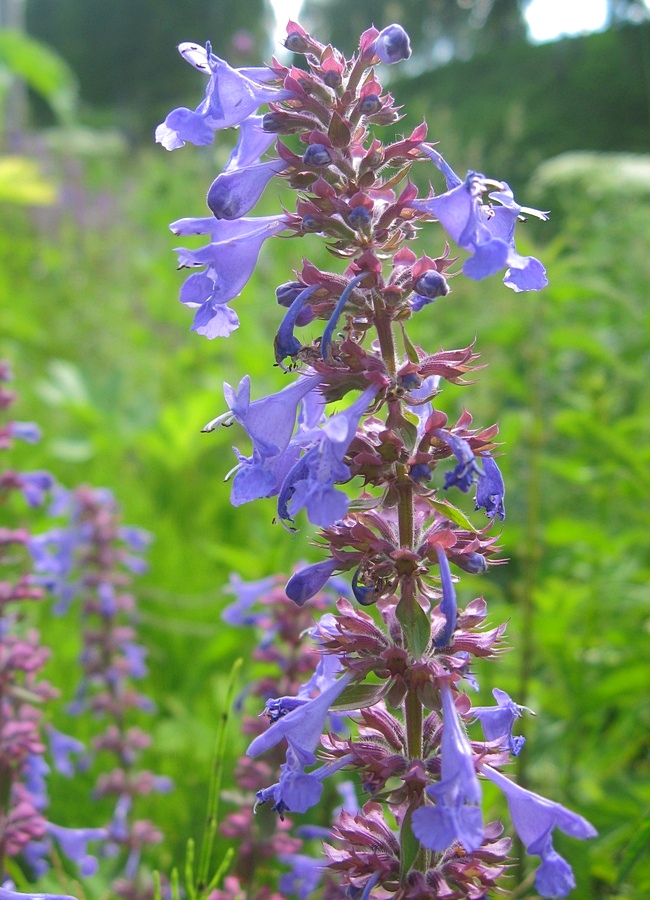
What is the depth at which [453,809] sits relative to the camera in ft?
2.80

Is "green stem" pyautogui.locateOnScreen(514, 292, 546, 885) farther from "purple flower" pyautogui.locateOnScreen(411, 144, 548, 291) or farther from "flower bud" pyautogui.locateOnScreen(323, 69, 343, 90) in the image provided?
"flower bud" pyautogui.locateOnScreen(323, 69, 343, 90)

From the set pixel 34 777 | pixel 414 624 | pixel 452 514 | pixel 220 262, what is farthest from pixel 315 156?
pixel 34 777

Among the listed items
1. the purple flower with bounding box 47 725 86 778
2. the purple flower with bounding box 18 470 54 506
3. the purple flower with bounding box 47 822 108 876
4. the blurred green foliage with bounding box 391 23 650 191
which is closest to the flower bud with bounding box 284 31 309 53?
the purple flower with bounding box 18 470 54 506

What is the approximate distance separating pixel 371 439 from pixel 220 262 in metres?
0.31

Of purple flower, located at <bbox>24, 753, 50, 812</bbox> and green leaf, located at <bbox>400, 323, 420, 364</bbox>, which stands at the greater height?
green leaf, located at <bbox>400, 323, 420, 364</bbox>

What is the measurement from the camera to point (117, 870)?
2.16 metres

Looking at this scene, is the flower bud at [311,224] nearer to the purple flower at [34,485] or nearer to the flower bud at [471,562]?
the flower bud at [471,562]

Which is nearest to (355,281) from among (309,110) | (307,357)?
(307,357)

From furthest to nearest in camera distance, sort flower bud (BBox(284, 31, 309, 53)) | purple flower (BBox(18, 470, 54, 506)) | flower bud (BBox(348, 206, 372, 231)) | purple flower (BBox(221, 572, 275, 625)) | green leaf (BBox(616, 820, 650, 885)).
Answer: purple flower (BBox(18, 470, 54, 506))
purple flower (BBox(221, 572, 275, 625))
green leaf (BBox(616, 820, 650, 885))
flower bud (BBox(284, 31, 309, 53))
flower bud (BBox(348, 206, 372, 231))

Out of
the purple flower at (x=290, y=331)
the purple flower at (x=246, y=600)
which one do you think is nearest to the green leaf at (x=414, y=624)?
the purple flower at (x=290, y=331)

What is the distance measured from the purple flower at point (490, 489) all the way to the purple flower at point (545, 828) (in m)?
0.33

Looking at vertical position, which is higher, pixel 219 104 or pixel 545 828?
pixel 219 104

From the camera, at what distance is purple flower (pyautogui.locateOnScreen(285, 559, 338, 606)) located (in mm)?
1015

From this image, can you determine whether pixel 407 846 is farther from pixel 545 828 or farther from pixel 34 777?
pixel 34 777
